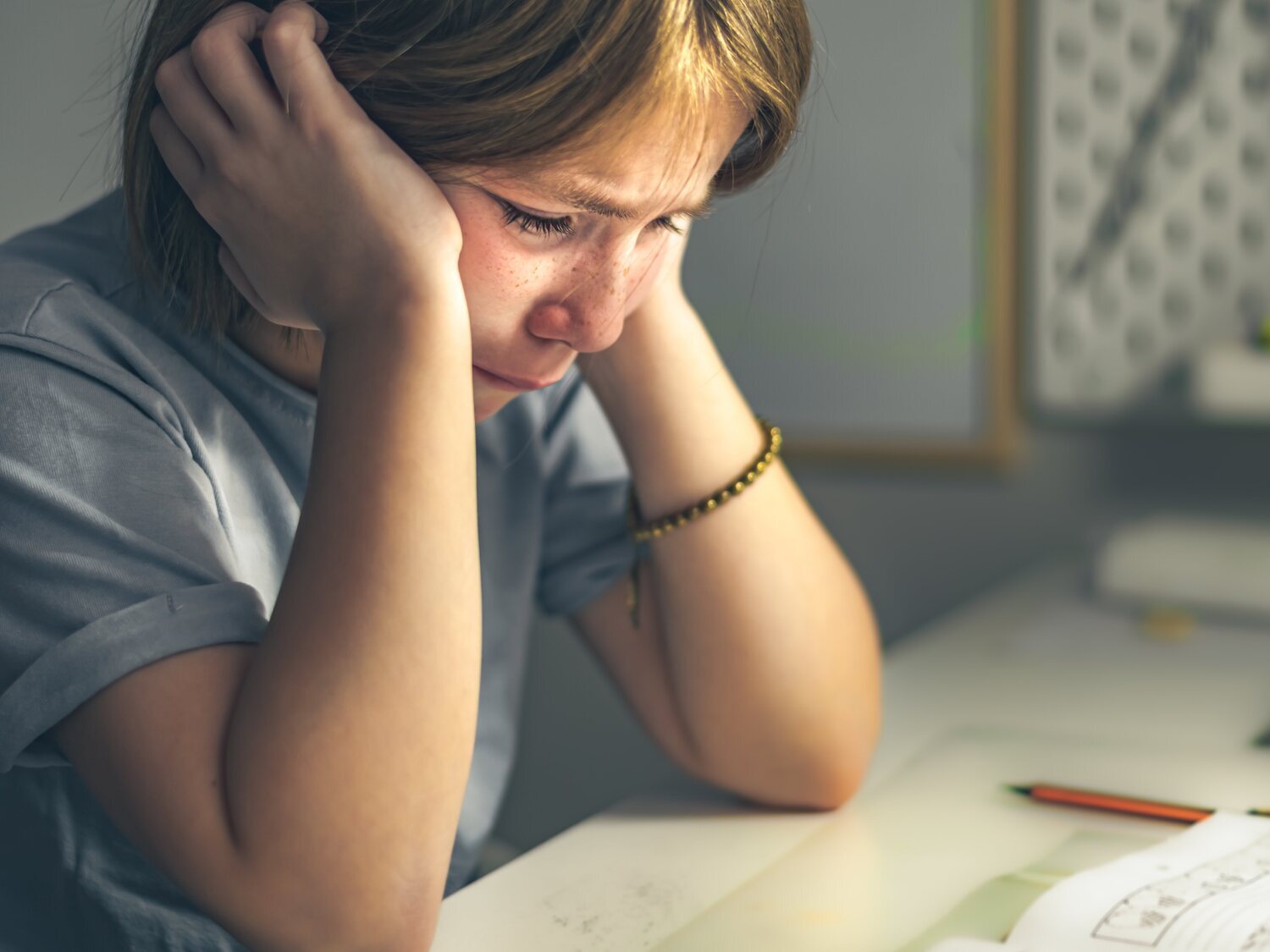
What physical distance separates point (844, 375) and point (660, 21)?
2.38 feet

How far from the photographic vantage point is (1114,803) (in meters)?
0.66

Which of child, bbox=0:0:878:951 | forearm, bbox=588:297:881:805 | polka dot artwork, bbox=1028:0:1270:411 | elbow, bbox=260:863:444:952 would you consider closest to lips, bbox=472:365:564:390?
child, bbox=0:0:878:951

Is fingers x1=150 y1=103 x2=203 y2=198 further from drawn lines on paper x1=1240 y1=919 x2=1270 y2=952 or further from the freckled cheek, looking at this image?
drawn lines on paper x1=1240 y1=919 x2=1270 y2=952

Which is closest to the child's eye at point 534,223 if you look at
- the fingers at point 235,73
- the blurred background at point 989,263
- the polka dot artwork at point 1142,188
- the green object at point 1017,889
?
the fingers at point 235,73

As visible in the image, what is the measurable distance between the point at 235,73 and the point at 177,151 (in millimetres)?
52

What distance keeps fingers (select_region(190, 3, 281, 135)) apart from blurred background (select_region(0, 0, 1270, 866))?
0.56m

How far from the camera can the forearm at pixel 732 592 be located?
685 millimetres

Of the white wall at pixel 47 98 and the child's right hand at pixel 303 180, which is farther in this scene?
the white wall at pixel 47 98

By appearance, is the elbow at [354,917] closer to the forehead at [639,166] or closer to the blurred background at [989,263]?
the forehead at [639,166]

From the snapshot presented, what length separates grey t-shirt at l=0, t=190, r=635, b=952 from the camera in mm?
503

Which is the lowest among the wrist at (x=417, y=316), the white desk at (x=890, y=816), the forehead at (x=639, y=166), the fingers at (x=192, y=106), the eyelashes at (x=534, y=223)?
the white desk at (x=890, y=816)

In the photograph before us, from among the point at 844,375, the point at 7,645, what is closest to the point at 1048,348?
the point at 844,375

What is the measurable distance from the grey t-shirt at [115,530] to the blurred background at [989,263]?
0.49 m

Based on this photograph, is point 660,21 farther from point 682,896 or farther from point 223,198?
point 682,896
